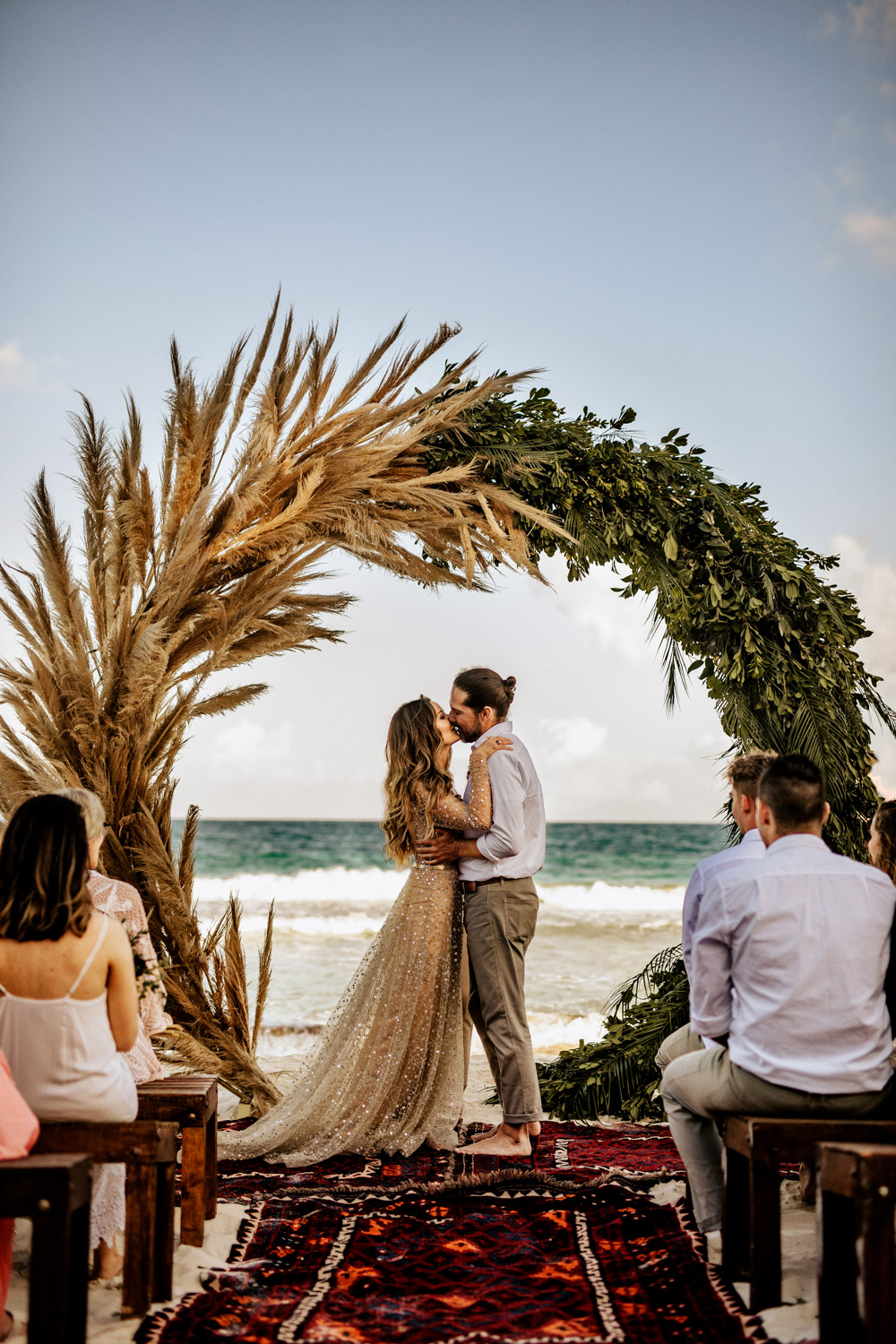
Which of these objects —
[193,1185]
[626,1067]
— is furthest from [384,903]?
[193,1185]

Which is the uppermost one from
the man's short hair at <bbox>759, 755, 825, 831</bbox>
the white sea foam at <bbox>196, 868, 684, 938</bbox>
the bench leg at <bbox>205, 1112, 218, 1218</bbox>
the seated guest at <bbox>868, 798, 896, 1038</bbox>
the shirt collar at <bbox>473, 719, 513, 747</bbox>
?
the shirt collar at <bbox>473, 719, 513, 747</bbox>

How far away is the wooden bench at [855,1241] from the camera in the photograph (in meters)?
2.31

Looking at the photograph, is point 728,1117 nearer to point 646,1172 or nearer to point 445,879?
point 646,1172

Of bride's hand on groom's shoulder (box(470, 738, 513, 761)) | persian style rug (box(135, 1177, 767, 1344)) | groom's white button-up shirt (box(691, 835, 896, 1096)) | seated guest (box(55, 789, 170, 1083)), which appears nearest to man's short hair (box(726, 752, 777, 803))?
groom's white button-up shirt (box(691, 835, 896, 1096))

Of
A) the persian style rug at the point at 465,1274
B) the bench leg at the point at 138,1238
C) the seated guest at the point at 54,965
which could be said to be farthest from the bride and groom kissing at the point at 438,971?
the seated guest at the point at 54,965

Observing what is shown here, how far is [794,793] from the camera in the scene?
2.93 m

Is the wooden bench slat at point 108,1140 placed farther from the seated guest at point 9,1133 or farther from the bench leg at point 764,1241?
the bench leg at point 764,1241

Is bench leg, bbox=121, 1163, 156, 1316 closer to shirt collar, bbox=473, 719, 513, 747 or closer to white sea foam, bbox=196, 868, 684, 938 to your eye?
shirt collar, bbox=473, 719, 513, 747

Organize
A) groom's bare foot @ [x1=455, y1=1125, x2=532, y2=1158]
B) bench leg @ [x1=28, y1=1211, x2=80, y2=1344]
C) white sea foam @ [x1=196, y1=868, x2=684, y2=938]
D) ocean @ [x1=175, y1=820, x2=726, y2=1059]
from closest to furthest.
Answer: bench leg @ [x1=28, y1=1211, x2=80, y2=1344]
groom's bare foot @ [x1=455, y1=1125, x2=532, y2=1158]
ocean @ [x1=175, y1=820, x2=726, y2=1059]
white sea foam @ [x1=196, y1=868, x2=684, y2=938]

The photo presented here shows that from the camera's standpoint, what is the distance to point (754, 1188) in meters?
2.73

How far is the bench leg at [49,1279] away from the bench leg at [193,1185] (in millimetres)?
1024

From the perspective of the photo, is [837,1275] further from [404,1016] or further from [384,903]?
[384,903]

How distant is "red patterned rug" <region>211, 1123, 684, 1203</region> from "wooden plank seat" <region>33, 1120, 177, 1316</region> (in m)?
1.00

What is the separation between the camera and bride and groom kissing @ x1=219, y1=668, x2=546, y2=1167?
4.33 metres
